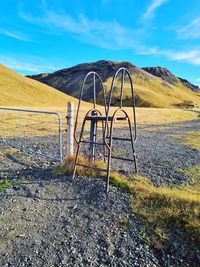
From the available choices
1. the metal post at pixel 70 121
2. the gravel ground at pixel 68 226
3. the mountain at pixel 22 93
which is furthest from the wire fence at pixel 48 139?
the mountain at pixel 22 93

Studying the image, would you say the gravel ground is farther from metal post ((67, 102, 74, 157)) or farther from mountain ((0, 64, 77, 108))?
mountain ((0, 64, 77, 108))

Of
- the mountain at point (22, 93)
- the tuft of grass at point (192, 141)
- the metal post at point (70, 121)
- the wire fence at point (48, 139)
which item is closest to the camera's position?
the metal post at point (70, 121)

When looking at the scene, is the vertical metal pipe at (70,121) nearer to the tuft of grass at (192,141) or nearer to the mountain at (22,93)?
the tuft of grass at (192,141)

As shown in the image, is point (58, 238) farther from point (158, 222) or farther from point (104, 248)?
point (158, 222)

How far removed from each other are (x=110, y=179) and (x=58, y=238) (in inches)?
90.0

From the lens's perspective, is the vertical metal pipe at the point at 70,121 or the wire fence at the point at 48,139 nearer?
the vertical metal pipe at the point at 70,121

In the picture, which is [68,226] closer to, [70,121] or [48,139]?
[70,121]

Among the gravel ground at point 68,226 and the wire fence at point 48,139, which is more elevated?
the wire fence at point 48,139

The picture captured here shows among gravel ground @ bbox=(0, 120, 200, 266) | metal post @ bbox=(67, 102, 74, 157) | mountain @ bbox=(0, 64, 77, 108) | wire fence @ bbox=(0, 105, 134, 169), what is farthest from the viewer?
mountain @ bbox=(0, 64, 77, 108)

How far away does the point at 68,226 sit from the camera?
13.8ft

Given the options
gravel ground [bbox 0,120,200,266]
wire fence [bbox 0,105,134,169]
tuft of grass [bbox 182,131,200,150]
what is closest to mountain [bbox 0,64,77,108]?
wire fence [bbox 0,105,134,169]

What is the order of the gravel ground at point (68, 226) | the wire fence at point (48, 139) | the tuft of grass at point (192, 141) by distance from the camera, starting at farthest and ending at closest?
the tuft of grass at point (192, 141), the wire fence at point (48, 139), the gravel ground at point (68, 226)

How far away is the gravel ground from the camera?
352 centimetres

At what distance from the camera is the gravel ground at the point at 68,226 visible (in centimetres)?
352
